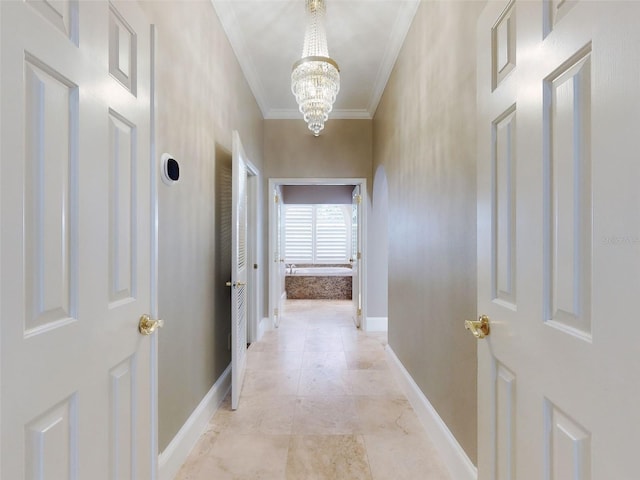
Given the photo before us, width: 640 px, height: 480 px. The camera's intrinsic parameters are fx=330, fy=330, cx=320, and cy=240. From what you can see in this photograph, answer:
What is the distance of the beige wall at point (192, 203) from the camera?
164cm

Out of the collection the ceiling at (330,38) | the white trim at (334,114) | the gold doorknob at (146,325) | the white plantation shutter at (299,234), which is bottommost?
the gold doorknob at (146,325)

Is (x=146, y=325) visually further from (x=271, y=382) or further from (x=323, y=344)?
(x=323, y=344)

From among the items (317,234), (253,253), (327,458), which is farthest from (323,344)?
(317,234)

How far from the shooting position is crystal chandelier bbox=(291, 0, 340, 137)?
91.5 inches

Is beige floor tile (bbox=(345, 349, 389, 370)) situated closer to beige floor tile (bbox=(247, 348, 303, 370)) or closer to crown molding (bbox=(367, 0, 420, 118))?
beige floor tile (bbox=(247, 348, 303, 370))

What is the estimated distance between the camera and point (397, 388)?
8.87ft

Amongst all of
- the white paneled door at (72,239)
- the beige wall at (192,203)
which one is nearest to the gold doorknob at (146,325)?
the white paneled door at (72,239)

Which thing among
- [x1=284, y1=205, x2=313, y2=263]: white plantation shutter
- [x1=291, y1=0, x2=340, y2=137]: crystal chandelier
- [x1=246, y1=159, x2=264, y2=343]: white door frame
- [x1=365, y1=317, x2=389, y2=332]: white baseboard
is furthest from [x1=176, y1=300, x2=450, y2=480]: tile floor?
[x1=284, y1=205, x2=313, y2=263]: white plantation shutter

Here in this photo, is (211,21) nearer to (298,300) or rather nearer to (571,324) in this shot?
(571,324)

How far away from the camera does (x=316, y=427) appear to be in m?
2.14

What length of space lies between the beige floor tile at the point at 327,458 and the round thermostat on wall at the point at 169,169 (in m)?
1.64

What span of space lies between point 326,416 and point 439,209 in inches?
62.2

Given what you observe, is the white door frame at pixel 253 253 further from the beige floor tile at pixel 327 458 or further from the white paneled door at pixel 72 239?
the white paneled door at pixel 72 239

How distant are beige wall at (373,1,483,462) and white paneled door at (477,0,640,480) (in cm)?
49
